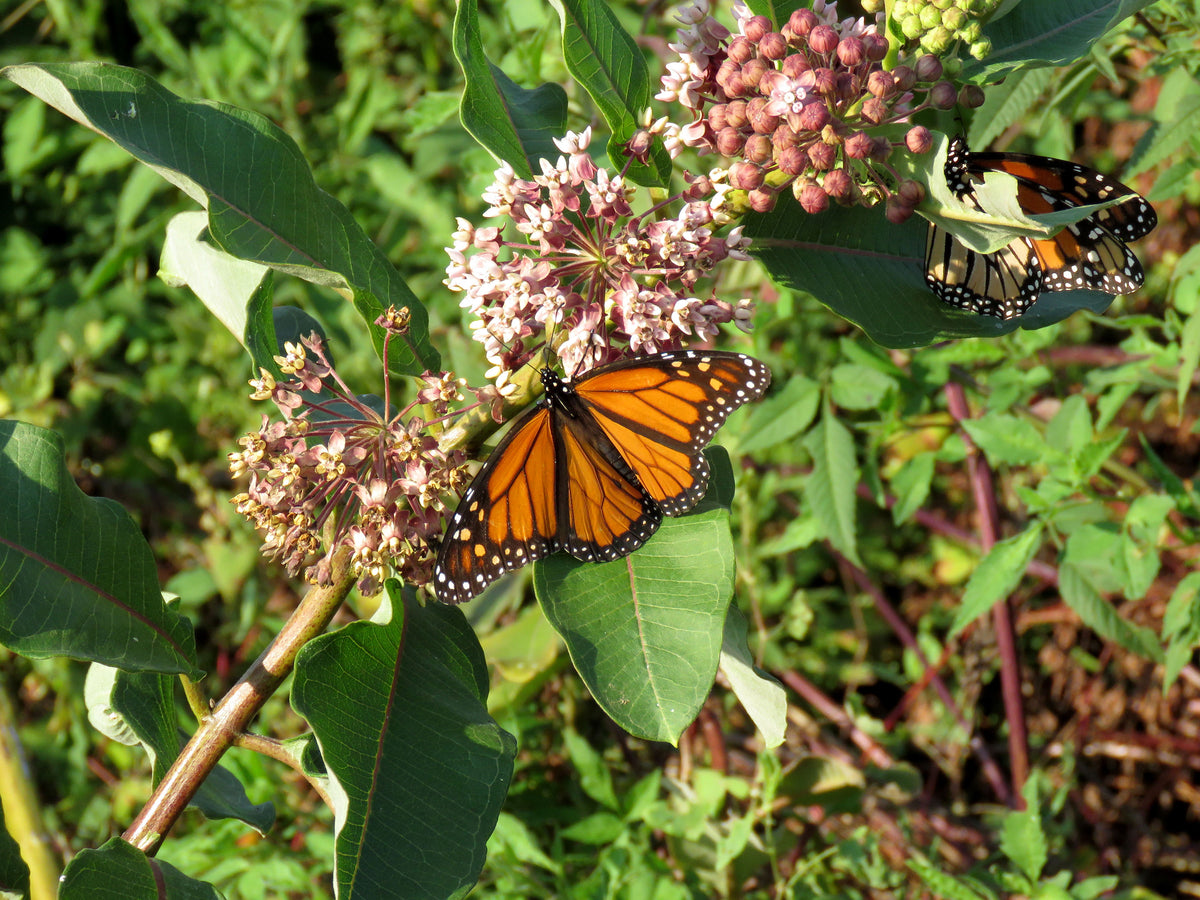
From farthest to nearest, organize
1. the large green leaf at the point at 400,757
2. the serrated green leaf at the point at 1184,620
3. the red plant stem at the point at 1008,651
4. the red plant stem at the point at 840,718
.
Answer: the red plant stem at the point at 840,718, the red plant stem at the point at 1008,651, the serrated green leaf at the point at 1184,620, the large green leaf at the point at 400,757

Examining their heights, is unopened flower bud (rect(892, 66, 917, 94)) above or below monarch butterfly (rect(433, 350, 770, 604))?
above

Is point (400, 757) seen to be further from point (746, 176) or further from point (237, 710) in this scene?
point (746, 176)

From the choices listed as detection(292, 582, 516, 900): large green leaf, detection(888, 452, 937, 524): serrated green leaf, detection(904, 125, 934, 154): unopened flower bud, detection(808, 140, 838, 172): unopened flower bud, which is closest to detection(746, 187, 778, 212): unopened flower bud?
detection(808, 140, 838, 172): unopened flower bud

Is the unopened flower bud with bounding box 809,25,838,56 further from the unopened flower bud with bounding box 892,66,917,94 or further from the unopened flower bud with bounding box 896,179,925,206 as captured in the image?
the unopened flower bud with bounding box 896,179,925,206

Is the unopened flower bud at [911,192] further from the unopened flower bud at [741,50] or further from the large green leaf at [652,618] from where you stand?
the large green leaf at [652,618]

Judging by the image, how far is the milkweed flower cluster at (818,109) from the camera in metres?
Answer: 1.35

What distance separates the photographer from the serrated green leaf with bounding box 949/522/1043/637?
7.82ft

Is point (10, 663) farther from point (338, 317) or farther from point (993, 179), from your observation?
point (993, 179)

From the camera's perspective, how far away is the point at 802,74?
1.36 m

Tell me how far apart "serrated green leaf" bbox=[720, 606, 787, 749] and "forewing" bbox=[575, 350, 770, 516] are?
0.21 m

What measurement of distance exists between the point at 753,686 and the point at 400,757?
0.51m

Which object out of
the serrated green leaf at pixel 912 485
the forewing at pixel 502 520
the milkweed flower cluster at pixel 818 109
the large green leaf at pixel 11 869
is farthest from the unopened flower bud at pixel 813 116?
the large green leaf at pixel 11 869

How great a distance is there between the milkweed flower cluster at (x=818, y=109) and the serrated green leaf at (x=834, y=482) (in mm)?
1268

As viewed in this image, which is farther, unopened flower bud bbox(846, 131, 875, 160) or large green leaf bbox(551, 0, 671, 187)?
large green leaf bbox(551, 0, 671, 187)
